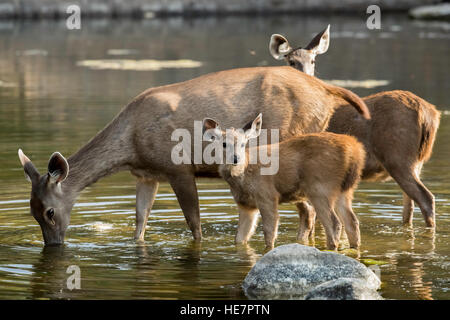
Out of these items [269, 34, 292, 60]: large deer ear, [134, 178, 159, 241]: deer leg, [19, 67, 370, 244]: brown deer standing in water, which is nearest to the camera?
[19, 67, 370, 244]: brown deer standing in water

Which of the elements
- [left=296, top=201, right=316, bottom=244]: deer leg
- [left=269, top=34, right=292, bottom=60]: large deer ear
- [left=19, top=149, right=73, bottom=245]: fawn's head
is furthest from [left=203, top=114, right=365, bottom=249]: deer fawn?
[left=269, top=34, right=292, bottom=60]: large deer ear

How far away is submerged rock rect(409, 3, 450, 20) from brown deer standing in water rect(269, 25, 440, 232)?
1457 inches

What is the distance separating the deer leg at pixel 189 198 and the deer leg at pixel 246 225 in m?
0.57

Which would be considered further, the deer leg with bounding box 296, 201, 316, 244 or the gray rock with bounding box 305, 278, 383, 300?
the deer leg with bounding box 296, 201, 316, 244

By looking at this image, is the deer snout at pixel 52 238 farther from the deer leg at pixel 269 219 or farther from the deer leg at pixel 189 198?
the deer leg at pixel 269 219

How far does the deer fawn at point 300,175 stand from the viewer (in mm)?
11047

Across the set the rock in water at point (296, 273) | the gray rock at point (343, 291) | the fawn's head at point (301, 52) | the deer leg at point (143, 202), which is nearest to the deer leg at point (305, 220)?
the deer leg at point (143, 202)

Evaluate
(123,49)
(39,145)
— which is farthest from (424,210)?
(123,49)

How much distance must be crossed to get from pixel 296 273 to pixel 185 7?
4360cm

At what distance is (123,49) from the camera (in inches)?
1470

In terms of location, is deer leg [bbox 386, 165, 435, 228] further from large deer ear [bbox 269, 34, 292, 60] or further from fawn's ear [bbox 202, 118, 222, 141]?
large deer ear [bbox 269, 34, 292, 60]

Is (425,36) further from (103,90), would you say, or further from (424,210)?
(424,210)

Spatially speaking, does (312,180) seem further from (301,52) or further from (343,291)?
(301,52)

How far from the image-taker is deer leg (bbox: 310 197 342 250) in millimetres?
11055
